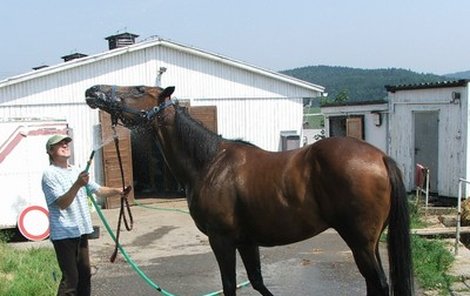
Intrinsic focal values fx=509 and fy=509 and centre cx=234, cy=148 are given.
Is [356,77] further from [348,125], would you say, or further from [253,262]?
[253,262]

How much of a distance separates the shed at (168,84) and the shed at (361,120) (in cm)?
169

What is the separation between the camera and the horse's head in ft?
13.5

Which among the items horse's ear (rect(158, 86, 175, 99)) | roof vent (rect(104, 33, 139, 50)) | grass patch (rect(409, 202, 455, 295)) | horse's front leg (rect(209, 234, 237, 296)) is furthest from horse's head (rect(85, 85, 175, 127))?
roof vent (rect(104, 33, 139, 50))

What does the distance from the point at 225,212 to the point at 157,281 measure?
8.43 feet

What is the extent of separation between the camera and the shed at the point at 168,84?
11.7m

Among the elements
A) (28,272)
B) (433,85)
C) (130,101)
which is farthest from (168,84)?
(130,101)

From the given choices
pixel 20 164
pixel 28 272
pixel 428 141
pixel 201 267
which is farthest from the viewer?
pixel 428 141

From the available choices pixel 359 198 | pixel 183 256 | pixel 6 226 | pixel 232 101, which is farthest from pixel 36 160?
pixel 359 198

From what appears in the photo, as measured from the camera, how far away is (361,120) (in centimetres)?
1477

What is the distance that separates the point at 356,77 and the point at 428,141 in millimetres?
101512

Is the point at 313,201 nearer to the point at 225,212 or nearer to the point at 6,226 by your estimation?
the point at 225,212

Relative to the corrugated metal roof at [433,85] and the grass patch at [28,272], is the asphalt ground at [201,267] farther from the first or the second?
the corrugated metal roof at [433,85]

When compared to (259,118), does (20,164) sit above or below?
below

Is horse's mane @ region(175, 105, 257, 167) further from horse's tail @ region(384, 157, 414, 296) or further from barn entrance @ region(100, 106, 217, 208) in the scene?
barn entrance @ region(100, 106, 217, 208)
